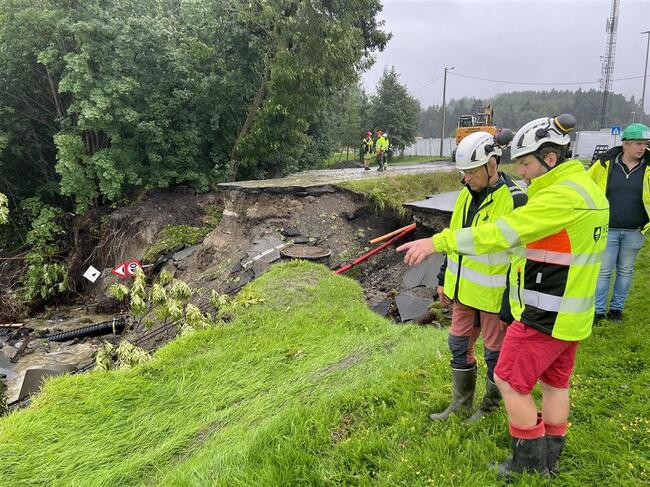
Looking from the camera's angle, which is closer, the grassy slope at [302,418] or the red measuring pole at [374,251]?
the grassy slope at [302,418]

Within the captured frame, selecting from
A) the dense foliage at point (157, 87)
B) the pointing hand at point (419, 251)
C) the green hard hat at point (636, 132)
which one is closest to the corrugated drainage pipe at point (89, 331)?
the dense foliage at point (157, 87)

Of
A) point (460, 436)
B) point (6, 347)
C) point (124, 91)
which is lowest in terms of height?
point (6, 347)

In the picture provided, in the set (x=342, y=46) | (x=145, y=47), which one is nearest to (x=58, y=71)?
(x=145, y=47)

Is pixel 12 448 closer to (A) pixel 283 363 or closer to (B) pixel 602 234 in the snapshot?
(A) pixel 283 363

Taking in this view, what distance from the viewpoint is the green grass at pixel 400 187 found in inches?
427

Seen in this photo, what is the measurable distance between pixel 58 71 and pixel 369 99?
25420 mm

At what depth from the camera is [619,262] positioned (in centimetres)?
451

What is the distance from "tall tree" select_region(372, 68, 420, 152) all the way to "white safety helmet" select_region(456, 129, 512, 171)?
31935mm

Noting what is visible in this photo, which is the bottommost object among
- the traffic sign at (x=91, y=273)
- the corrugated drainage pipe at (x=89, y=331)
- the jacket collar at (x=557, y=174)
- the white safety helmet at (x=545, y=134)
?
the corrugated drainage pipe at (x=89, y=331)

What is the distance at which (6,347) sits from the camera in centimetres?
918

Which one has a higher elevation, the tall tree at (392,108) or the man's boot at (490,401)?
the tall tree at (392,108)

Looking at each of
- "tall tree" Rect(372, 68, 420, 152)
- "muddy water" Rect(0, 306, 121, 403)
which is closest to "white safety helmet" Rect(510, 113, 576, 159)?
"muddy water" Rect(0, 306, 121, 403)

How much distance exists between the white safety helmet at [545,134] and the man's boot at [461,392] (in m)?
1.55

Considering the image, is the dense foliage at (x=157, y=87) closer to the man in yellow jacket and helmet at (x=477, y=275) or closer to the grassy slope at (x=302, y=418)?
the grassy slope at (x=302, y=418)
